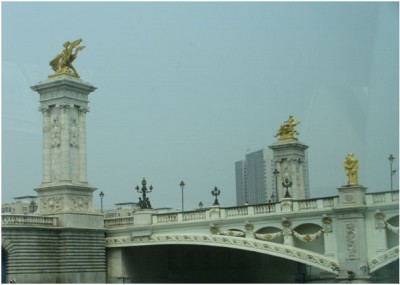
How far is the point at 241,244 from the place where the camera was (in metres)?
38.6

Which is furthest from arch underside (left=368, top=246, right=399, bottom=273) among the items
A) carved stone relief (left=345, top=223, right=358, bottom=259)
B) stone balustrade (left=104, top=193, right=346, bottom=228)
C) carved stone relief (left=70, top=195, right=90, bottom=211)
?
carved stone relief (left=70, top=195, right=90, bottom=211)

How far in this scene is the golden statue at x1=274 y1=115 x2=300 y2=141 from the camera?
134 ft

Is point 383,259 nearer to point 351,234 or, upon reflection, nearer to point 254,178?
point 351,234

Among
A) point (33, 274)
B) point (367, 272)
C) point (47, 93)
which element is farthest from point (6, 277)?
point (367, 272)

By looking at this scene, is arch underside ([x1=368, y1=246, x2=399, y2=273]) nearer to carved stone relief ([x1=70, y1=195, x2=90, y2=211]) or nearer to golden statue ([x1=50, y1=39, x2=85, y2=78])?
carved stone relief ([x1=70, y1=195, x2=90, y2=211])

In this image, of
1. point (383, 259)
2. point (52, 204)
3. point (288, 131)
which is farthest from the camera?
point (288, 131)

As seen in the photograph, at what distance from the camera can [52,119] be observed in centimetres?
4175

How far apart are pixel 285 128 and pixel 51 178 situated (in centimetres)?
1193

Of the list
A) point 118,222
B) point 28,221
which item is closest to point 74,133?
point 118,222

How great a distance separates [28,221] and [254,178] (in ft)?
37.4

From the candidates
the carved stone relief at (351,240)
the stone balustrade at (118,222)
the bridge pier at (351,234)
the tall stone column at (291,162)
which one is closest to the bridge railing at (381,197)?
the bridge pier at (351,234)

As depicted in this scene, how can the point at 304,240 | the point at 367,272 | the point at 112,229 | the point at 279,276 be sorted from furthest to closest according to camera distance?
the point at 112,229, the point at 279,276, the point at 304,240, the point at 367,272

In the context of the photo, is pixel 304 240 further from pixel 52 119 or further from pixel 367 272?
pixel 52 119

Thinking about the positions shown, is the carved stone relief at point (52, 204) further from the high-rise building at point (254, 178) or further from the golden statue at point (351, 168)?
the golden statue at point (351, 168)
